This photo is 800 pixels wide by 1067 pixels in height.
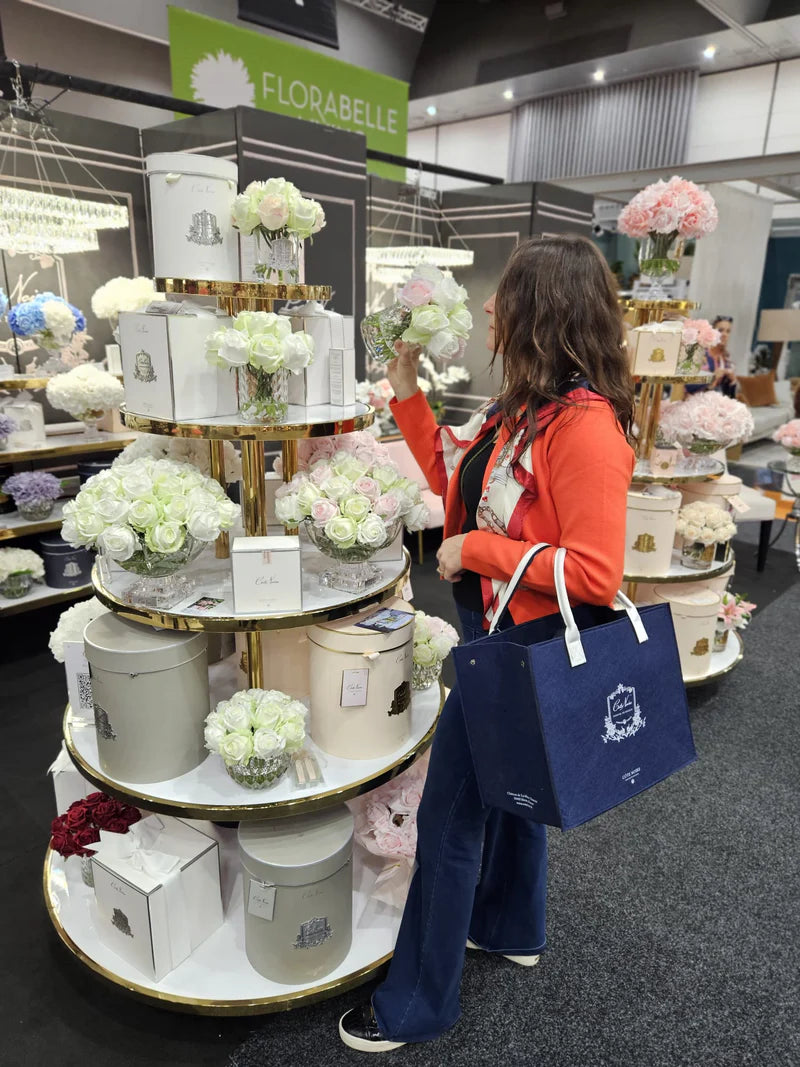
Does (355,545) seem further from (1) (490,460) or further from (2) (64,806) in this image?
(2) (64,806)

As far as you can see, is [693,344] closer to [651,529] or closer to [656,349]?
[656,349]

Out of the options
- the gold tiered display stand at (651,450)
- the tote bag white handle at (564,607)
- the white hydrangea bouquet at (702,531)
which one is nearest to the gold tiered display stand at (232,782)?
the tote bag white handle at (564,607)

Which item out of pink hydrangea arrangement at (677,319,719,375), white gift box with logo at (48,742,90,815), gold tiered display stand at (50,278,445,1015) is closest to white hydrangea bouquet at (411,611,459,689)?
gold tiered display stand at (50,278,445,1015)

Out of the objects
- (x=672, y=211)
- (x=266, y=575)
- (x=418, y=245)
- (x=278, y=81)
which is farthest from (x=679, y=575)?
(x=278, y=81)

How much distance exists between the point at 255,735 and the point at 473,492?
766 millimetres

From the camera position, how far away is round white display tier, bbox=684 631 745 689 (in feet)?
11.4

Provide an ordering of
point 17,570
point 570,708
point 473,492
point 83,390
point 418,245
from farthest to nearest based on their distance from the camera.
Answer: point 418,245
point 83,390
point 17,570
point 473,492
point 570,708

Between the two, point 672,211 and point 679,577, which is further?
point 679,577

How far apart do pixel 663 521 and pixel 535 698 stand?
2289 millimetres

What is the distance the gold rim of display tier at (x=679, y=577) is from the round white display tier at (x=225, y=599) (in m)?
1.76

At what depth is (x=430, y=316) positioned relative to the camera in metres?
1.65

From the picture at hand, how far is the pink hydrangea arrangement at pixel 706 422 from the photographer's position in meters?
3.38

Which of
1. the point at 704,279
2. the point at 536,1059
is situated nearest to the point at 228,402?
the point at 536,1059

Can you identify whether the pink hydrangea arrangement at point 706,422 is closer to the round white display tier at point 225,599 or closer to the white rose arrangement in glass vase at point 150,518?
the round white display tier at point 225,599
